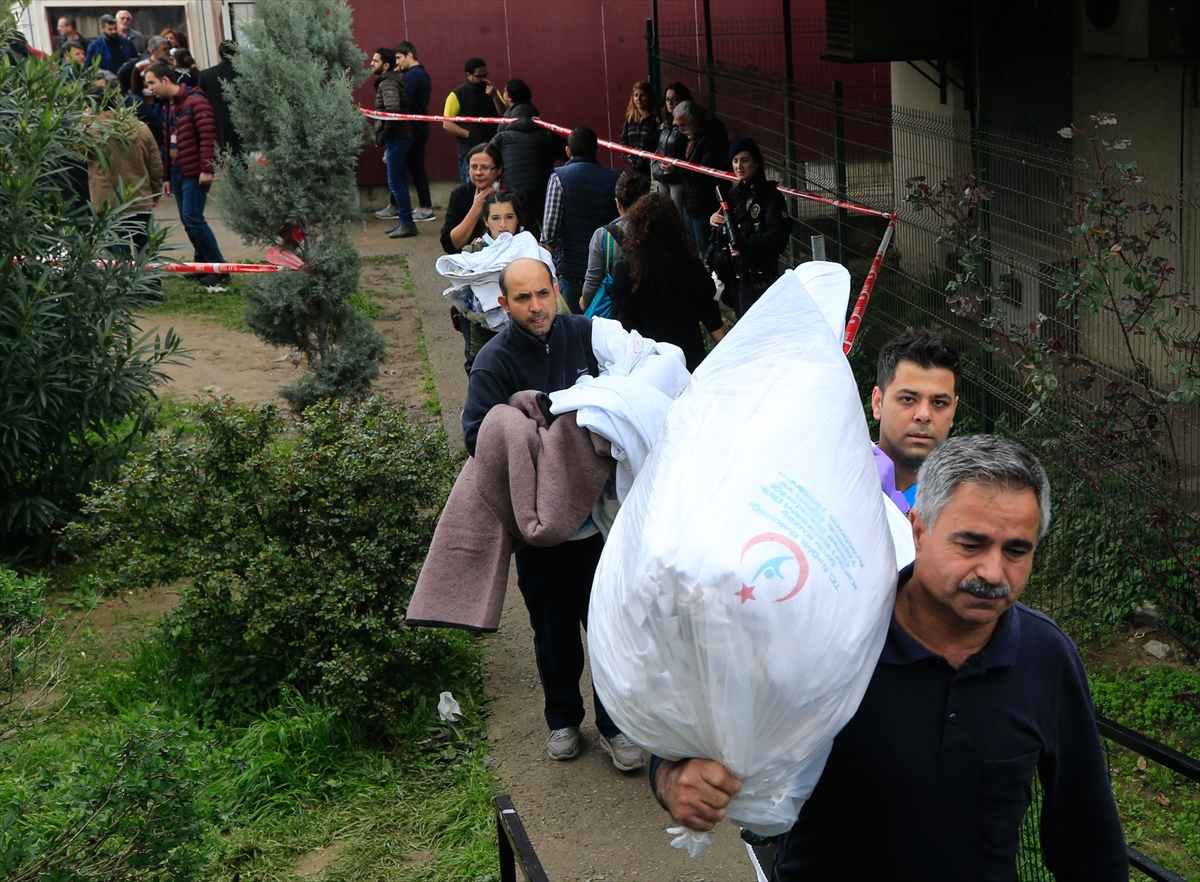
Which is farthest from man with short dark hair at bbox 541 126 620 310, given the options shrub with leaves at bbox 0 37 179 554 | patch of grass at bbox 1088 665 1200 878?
patch of grass at bbox 1088 665 1200 878

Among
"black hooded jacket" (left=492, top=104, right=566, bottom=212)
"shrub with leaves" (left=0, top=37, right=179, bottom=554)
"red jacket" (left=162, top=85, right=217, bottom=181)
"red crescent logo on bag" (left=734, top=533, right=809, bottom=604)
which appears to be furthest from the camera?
"red jacket" (left=162, top=85, right=217, bottom=181)

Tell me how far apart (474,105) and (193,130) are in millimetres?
3206

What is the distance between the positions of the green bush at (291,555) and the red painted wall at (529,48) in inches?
439

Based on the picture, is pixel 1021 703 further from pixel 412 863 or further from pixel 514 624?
pixel 514 624

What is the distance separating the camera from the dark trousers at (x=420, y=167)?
45.3 ft

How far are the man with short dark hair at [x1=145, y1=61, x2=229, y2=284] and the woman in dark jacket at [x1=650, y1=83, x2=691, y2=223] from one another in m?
3.89

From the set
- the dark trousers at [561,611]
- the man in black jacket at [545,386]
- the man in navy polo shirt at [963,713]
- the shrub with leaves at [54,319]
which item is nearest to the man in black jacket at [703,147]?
the shrub with leaves at [54,319]

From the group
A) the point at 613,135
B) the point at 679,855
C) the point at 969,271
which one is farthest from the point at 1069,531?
the point at 613,135

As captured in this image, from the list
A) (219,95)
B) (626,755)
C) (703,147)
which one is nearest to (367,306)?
(219,95)

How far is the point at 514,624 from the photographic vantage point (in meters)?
5.54

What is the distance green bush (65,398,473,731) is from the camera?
4555 mm

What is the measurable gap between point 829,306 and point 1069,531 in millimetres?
3370

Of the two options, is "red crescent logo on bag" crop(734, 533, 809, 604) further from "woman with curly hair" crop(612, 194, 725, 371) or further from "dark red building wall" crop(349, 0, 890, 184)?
"dark red building wall" crop(349, 0, 890, 184)

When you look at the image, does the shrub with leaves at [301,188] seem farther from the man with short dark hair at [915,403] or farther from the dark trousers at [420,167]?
the dark trousers at [420,167]
